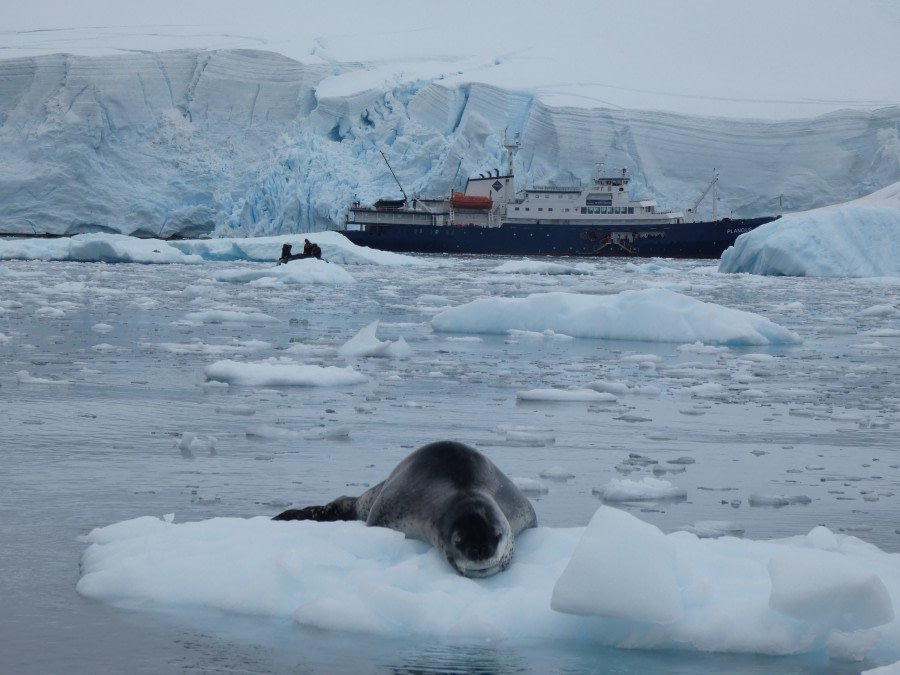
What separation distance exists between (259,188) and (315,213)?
6.76ft

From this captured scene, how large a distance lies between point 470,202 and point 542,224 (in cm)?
259

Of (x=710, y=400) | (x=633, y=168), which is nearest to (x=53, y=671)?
(x=710, y=400)

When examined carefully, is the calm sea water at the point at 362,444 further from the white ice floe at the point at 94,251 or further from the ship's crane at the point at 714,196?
the ship's crane at the point at 714,196

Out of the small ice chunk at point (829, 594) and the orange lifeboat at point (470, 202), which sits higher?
the small ice chunk at point (829, 594)

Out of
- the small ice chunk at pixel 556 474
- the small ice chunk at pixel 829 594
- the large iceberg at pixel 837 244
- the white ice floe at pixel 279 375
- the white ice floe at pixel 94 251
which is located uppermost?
the small ice chunk at pixel 829 594

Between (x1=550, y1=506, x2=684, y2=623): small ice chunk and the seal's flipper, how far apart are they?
109cm

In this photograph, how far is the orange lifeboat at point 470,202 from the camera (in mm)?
40625

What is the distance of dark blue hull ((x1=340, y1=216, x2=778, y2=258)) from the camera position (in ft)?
130

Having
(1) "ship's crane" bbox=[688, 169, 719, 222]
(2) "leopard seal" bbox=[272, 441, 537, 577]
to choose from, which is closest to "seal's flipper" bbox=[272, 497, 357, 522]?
(2) "leopard seal" bbox=[272, 441, 537, 577]

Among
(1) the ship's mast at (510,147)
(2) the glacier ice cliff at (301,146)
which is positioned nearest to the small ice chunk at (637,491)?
(2) the glacier ice cliff at (301,146)

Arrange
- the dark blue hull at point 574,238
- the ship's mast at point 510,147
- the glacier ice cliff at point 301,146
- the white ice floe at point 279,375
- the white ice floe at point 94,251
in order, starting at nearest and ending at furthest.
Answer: the white ice floe at point 279,375
the white ice floe at point 94,251
the dark blue hull at point 574,238
the ship's mast at point 510,147
the glacier ice cliff at point 301,146

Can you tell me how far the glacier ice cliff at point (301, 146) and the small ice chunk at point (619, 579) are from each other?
125 ft

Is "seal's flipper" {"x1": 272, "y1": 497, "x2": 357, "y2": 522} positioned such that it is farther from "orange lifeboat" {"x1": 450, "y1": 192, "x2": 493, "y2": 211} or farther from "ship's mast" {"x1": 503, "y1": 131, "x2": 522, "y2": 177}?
"ship's mast" {"x1": 503, "y1": 131, "x2": 522, "y2": 177}

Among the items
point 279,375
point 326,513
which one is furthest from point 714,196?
point 326,513
